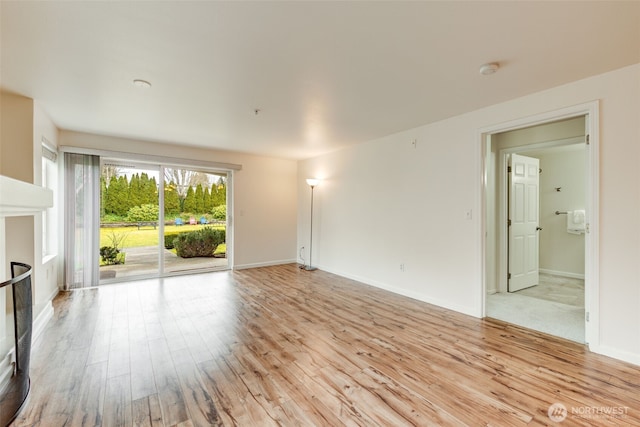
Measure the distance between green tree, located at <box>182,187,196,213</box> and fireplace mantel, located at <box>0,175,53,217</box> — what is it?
3152 millimetres

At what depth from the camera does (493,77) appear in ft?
8.11

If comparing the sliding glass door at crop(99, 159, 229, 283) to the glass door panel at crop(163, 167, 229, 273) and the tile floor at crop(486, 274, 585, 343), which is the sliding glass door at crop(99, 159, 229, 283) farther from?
the tile floor at crop(486, 274, 585, 343)

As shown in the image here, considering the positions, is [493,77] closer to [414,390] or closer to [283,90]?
[283,90]

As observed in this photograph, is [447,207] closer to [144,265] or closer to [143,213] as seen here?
[143,213]

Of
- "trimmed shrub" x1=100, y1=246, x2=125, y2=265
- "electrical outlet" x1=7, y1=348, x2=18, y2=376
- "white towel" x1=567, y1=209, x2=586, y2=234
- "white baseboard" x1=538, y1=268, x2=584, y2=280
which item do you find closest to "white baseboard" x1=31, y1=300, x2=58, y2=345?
"electrical outlet" x1=7, y1=348, x2=18, y2=376

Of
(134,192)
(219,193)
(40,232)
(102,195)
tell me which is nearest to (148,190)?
(134,192)

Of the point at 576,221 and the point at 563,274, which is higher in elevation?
the point at 576,221

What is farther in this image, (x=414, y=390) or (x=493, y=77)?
(x=493, y=77)

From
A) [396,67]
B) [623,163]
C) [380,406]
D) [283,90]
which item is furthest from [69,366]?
[623,163]

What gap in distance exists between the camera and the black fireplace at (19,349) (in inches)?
64.6

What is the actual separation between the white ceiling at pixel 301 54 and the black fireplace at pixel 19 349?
5.47 feet

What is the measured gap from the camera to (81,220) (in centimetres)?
429

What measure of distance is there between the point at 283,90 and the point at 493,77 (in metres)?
1.93

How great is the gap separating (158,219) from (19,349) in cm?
363
